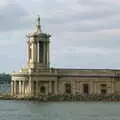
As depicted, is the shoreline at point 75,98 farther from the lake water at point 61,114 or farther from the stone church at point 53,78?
the lake water at point 61,114

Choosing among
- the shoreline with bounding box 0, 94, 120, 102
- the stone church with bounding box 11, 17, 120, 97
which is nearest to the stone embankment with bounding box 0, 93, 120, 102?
the shoreline with bounding box 0, 94, 120, 102

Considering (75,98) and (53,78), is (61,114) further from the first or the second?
(53,78)

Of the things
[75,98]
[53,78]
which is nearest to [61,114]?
[75,98]

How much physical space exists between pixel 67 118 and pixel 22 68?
2328 inches

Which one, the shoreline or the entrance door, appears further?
the entrance door

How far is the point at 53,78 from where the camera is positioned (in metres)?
136

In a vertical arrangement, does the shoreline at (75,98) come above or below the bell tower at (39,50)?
below

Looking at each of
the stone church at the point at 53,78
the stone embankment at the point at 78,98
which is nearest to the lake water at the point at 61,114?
the stone embankment at the point at 78,98

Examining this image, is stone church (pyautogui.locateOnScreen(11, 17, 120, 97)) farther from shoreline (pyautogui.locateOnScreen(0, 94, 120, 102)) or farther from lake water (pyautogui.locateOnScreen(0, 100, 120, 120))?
lake water (pyautogui.locateOnScreen(0, 100, 120, 120))

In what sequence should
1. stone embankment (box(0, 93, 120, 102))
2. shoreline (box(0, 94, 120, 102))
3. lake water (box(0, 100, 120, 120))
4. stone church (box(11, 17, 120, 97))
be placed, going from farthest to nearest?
stone church (box(11, 17, 120, 97)), stone embankment (box(0, 93, 120, 102)), shoreline (box(0, 94, 120, 102)), lake water (box(0, 100, 120, 120))

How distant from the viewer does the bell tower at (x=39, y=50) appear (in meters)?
138

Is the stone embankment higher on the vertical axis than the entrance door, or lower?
lower

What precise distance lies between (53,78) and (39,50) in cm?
551

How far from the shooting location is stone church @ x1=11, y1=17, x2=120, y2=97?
13675cm
